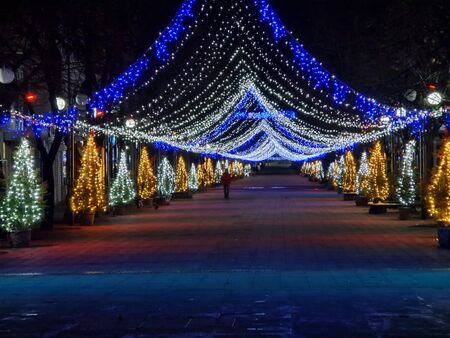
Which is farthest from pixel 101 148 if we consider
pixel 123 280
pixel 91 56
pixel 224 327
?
pixel 224 327

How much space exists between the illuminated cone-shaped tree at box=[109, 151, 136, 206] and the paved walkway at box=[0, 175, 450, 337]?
33.4ft

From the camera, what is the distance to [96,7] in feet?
96.4

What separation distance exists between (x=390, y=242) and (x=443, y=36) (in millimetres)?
8123

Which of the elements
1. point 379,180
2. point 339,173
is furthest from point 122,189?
point 339,173

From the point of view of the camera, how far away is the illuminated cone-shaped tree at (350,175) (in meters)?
56.4

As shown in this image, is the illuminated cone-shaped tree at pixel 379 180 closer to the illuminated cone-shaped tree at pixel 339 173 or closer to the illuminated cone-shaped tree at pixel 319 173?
the illuminated cone-shaped tree at pixel 339 173

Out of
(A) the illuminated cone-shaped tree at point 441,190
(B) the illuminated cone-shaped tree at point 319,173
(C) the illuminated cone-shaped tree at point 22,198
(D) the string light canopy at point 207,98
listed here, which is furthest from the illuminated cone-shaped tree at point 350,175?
(C) the illuminated cone-shaped tree at point 22,198

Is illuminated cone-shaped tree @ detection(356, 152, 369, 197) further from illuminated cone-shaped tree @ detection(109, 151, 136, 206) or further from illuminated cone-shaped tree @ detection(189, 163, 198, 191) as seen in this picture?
illuminated cone-shaped tree @ detection(189, 163, 198, 191)

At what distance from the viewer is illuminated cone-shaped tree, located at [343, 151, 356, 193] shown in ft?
185

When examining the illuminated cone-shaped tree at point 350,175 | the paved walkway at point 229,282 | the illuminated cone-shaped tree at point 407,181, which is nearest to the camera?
the paved walkway at point 229,282

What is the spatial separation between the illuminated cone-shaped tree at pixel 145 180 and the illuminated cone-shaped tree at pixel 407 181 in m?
15.7

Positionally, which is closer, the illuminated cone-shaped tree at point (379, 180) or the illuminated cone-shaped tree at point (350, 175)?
the illuminated cone-shaped tree at point (379, 180)

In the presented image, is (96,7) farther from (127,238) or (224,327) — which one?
(224,327)

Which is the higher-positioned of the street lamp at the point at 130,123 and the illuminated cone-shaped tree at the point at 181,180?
the street lamp at the point at 130,123
